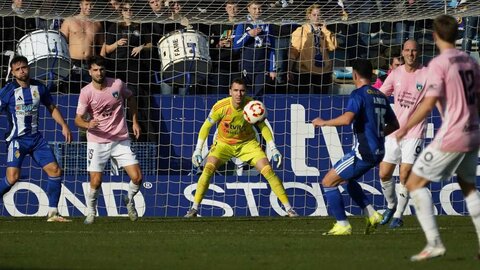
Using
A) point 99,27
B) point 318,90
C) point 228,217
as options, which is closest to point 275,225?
point 228,217

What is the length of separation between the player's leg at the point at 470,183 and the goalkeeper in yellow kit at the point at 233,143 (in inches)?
258

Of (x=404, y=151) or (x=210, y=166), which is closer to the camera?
(x=404, y=151)

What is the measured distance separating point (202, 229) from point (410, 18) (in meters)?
5.69

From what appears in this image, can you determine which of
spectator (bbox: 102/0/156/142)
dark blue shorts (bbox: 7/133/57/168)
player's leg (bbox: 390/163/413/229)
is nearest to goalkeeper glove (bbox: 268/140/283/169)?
player's leg (bbox: 390/163/413/229)

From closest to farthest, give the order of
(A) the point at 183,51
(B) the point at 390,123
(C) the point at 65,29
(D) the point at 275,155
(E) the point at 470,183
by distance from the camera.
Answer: (E) the point at 470,183 < (B) the point at 390,123 < (D) the point at 275,155 < (A) the point at 183,51 < (C) the point at 65,29

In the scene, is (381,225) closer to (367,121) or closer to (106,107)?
(367,121)

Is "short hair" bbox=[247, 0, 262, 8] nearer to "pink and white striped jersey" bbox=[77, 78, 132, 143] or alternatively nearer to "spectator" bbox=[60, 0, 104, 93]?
"spectator" bbox=[60, 0, 104, 93]

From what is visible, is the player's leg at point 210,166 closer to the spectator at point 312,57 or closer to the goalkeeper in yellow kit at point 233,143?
the goalkeeper in yellow kit at point 233,143

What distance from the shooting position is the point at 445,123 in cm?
1046

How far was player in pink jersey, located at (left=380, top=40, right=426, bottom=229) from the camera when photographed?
15633mm

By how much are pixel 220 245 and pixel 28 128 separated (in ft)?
17.0

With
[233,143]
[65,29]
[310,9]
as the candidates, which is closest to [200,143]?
[233,143]

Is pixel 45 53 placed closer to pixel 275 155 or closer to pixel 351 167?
pixel 275 155

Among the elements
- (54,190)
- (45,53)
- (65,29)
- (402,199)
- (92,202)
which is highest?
(65,29)
